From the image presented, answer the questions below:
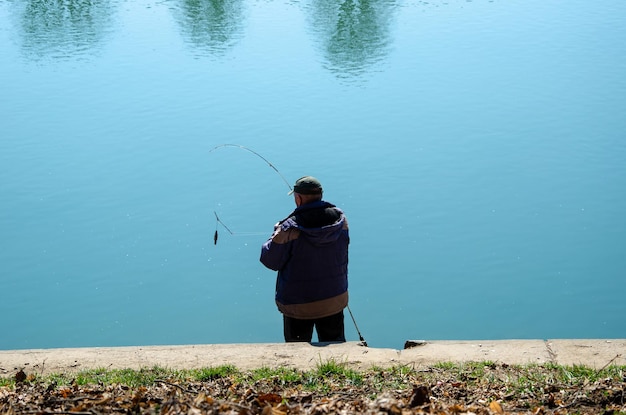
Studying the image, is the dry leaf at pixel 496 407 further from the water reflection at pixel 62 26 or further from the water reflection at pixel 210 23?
the water reflection at pixel 62 26

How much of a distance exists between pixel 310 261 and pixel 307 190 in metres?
0.49

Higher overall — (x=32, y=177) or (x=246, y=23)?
(x=246, y=23)

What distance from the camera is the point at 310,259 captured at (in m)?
5.99

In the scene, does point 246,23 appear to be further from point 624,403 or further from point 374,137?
point 624,403

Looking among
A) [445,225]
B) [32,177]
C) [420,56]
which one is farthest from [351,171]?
[420,56]

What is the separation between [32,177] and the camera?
42.1ft

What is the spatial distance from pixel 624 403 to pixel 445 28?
53.6 feet

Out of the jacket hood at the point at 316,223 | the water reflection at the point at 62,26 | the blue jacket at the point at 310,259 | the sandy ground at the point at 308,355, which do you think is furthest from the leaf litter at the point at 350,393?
the water reflection at the point at 62,26

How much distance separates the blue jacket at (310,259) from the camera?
19.4 ft

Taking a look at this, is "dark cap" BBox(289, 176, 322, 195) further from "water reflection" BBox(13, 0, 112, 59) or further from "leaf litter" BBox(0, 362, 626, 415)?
"water reflection" BBox(13, 0, 112, 59)

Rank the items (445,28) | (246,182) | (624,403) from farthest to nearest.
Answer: (445,28)
(246,182)
(624,403)

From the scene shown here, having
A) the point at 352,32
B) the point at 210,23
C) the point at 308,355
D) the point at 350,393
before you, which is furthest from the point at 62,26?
the point at 350,393

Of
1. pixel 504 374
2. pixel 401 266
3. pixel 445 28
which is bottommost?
pixel 401 266

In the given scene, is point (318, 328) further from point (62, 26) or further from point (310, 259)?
point (62, 26)
